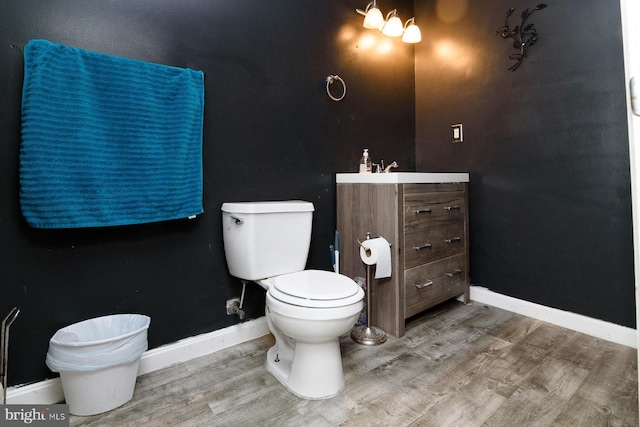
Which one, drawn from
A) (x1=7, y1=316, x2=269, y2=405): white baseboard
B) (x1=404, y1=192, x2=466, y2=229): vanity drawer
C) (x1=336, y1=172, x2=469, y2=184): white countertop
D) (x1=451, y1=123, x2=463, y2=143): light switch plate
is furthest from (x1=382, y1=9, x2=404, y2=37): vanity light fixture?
(x1=7, y1=316, x2=269, y2=405): white baseboard

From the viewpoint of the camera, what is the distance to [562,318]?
1941mm

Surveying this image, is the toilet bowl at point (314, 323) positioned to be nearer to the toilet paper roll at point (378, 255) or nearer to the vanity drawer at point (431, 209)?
the toilet paper roll at point (378, 255)

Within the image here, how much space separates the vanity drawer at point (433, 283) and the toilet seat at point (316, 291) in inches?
23.3

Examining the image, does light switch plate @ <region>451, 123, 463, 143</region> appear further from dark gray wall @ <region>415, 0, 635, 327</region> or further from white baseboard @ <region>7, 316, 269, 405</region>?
white baseboard @ <region>7, 316, 269, 405</region>

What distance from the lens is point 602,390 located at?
4.42 ft

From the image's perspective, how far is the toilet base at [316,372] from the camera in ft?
4.39

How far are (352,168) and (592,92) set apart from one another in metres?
1.37

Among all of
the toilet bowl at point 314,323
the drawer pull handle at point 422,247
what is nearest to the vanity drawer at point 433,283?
the drawer pull handle at point 422,247

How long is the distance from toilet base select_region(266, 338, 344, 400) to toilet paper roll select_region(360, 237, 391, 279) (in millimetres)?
520

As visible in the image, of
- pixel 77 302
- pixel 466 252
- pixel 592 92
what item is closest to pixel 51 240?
pixel 77 302

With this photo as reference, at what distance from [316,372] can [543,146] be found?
1820 millimetres

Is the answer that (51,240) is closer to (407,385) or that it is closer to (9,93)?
(9,93)

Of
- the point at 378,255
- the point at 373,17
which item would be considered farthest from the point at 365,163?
the point at 373,17

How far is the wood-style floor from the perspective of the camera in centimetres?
121
